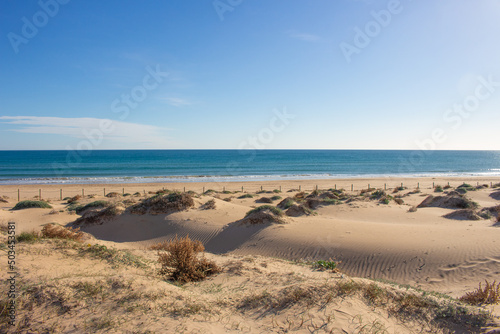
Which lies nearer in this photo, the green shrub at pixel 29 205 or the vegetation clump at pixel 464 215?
the vegetation clump at pixel 464 215

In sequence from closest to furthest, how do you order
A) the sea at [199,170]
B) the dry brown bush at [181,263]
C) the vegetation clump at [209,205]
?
the dry brown bush at [181,263] < the vegetation clump at [209,205] < the sea at [199,170]

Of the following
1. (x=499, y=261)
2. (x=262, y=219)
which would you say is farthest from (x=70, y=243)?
(x=499, y=261)

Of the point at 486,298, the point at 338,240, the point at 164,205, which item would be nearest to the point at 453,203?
the point at 338,240

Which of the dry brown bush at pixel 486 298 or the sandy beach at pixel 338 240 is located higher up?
the dry brown bush at pixel 486 298

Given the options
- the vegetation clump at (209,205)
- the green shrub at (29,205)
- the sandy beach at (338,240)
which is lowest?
the sandy beach at (338,240)

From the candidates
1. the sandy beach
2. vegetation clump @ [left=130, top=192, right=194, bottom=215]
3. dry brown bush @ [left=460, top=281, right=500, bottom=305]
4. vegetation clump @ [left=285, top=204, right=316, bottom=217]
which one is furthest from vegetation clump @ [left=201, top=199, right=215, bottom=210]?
dry brown bush @ [left=460, top=281, right=500, bottom=305]

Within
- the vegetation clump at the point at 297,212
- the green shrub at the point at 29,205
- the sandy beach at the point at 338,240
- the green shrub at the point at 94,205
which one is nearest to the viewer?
the sandy beach at the point at 338,240

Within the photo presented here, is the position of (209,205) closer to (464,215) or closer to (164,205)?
(164,205)

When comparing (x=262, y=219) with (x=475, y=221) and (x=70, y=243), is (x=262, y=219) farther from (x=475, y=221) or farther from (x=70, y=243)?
(x=475, y=221)

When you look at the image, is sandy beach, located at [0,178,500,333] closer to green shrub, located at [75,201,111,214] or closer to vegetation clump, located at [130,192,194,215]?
vegetation clump, located at [130,192,194,215]

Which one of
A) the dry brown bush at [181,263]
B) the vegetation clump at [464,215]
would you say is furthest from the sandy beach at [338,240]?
the dry brown bush at [181,263]

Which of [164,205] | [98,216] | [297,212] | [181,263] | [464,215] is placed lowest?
[98,216]

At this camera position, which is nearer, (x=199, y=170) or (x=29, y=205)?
(x=29, y=205)

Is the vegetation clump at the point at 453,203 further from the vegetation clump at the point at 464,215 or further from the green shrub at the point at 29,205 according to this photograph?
the green shrub at the point at 29,205
